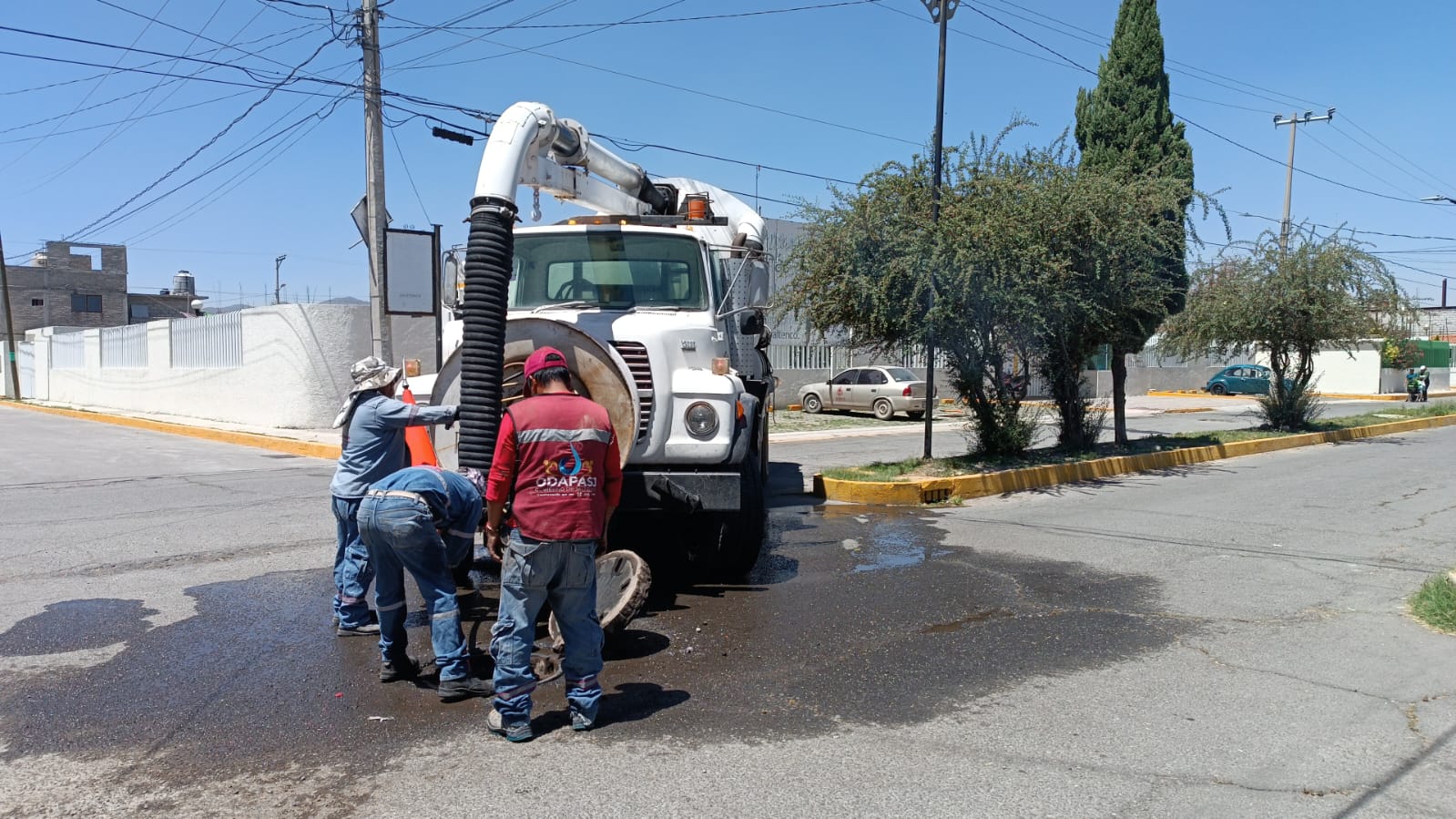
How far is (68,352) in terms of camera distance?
1394 inches

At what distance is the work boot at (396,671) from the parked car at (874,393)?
22107 mm

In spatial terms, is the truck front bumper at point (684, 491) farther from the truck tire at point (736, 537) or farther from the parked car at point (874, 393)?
the parked car at point (874, 393)

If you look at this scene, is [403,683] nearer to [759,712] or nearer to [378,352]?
[759,712]

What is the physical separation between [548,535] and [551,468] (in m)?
0.29

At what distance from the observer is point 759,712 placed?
193 inches

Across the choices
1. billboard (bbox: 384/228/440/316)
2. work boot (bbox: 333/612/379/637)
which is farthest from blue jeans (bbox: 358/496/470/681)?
billboard (bbox: 384/228/440/316)

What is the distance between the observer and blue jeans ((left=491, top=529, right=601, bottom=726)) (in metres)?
4.55

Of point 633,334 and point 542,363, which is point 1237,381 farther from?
point 542,363

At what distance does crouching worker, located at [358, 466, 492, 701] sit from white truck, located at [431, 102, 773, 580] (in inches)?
29.3

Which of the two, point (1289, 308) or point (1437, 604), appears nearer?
point (1437, 604)

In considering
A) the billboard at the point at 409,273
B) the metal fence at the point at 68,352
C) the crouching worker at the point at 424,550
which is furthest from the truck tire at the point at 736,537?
the metal fence at the point at 68,352

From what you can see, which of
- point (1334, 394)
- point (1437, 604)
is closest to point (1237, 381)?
point (1334, 394)

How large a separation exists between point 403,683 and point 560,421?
179 cm

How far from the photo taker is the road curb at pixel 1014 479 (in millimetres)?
12031
